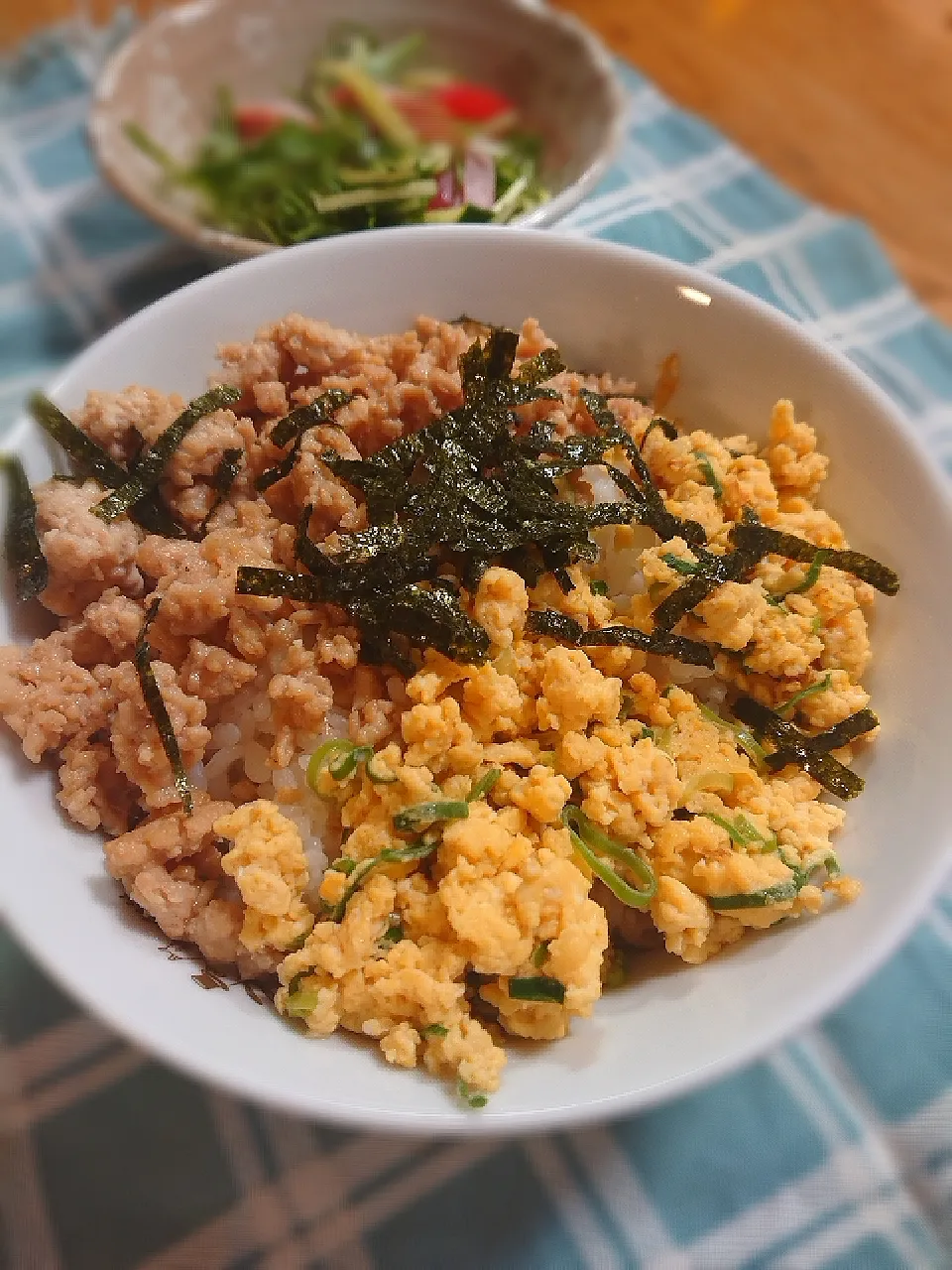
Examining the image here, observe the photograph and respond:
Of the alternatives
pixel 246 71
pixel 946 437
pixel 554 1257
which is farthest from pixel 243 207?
pixel 554 1257

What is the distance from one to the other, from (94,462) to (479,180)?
147cm

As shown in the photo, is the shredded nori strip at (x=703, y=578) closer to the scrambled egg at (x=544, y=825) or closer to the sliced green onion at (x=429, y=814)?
the scrambled egg at (x=544, y=825)

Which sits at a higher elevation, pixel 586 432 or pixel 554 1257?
pixel 586 432

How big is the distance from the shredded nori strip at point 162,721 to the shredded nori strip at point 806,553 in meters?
0.81

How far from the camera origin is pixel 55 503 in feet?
4.20

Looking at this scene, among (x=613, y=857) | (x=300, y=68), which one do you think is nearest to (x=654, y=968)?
(x=613, y=857)

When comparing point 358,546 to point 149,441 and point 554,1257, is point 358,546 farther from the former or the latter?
point 554,1257

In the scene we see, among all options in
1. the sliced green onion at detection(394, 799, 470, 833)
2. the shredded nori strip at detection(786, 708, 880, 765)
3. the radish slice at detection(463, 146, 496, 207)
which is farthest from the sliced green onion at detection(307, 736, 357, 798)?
the radish slice at detection(463, 146, 496, 207)

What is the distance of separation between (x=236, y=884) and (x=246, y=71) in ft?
8.59

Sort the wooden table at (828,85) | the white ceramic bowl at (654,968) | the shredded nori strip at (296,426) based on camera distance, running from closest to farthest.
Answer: the white ceramic bowl at (654,968), the shredded nori strip at (296,426), the wooden table at (828,85)

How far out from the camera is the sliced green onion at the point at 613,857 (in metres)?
1.16

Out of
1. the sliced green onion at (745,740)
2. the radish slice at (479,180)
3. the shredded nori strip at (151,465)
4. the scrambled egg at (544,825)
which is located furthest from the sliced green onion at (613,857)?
the radish slice at (479,180)

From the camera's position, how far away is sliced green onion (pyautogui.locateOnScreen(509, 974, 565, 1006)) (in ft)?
3.58

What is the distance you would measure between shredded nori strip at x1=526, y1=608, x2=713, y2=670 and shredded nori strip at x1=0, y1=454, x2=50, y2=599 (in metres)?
0.65
